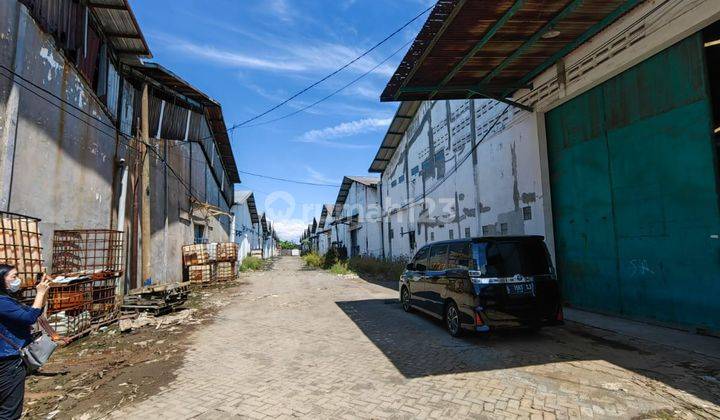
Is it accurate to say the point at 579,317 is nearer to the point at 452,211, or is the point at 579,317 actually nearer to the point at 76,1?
the point at 452,211

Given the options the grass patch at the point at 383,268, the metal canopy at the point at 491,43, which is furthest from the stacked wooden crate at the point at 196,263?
the metal canopy at the point at 491,43

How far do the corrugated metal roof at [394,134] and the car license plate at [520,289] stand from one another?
14.5 m

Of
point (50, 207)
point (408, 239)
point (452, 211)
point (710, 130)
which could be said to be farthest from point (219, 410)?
point (408, 239)

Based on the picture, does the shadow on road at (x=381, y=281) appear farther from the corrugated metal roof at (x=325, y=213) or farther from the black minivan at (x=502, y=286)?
the corrugated metal roof at (x=325, y=213)

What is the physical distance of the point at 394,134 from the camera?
2217cm

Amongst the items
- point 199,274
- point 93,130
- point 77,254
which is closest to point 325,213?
point 199,274

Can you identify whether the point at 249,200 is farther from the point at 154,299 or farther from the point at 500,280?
the point at 500,280

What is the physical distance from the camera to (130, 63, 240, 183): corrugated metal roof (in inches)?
516

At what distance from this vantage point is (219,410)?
13.5 feet

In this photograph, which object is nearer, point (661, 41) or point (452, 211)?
point (661, 41)

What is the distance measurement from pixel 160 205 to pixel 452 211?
11.1m

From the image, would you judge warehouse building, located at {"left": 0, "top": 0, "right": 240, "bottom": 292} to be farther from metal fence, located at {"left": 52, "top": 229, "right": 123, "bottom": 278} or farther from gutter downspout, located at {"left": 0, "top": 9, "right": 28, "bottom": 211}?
metal fence, located at {"left": 52, "top": 229, "right": 123, "bottom": 278}

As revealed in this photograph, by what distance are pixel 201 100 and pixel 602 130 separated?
16370mm

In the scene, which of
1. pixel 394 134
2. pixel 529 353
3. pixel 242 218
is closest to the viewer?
pixel 529 353
